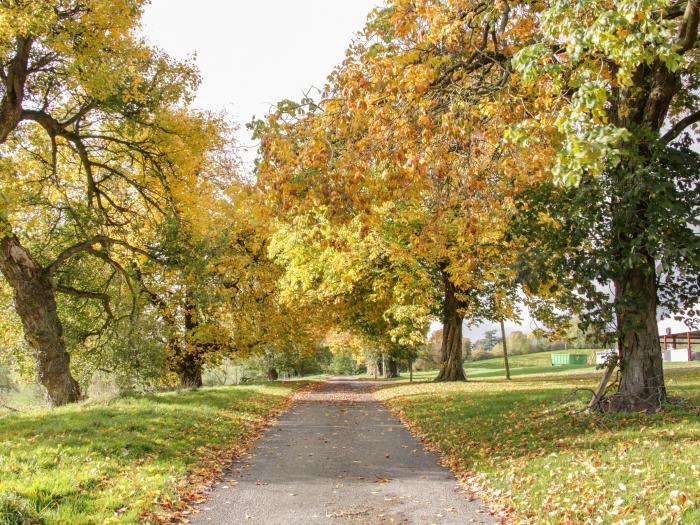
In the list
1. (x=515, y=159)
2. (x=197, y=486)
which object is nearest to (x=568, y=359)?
(x=515, y=159)

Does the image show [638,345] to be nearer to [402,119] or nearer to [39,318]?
[402,119]

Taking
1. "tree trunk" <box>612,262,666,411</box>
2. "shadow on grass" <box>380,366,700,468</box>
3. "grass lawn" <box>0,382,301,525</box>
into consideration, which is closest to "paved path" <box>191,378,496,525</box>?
"grass lawn" <box>0,382,301,525</box>

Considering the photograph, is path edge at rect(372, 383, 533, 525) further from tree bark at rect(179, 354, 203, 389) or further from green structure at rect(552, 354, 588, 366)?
green structure at rect(552, 354, 588, 366)

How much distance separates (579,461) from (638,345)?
Result: 3.96m

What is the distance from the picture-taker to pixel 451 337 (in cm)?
2688

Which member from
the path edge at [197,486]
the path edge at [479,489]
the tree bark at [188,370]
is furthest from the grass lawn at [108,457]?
the tree bark at [188,370]

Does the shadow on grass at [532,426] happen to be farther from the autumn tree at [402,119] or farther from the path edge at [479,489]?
the autumn tree at [402,119]

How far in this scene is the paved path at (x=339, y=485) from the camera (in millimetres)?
6230

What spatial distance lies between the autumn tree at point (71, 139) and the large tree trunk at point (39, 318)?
0.09ft

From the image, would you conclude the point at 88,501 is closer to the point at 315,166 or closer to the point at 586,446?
the point at 315,166

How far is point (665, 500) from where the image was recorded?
545 centimetres

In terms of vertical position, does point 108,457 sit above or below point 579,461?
above

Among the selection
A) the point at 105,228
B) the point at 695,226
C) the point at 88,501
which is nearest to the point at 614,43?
the point at 695,226

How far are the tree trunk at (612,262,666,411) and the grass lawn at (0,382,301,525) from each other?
7466mm
